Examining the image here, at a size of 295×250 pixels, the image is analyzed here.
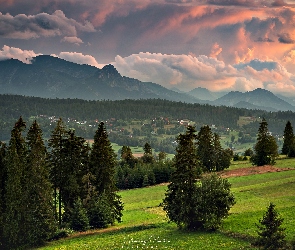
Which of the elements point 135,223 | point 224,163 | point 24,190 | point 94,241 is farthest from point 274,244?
point 224,163

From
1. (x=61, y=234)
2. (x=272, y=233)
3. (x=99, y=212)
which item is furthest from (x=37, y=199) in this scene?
(x=272, y=233)

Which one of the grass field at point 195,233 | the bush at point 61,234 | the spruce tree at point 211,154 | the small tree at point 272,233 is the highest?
the spruce tree at point 211,154

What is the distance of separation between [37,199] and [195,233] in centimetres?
2216

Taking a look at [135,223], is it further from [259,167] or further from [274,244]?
[259,167]

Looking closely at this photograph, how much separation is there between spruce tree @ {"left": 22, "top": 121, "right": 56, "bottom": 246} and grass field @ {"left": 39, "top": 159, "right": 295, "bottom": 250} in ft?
7.66

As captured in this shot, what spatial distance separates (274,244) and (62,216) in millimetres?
35278

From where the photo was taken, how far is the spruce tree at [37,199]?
174 ft

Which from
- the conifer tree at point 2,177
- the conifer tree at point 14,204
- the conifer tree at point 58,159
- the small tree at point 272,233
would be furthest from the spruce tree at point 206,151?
the small tree at point 272,233

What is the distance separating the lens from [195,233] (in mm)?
47781

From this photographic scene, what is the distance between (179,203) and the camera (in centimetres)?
5009

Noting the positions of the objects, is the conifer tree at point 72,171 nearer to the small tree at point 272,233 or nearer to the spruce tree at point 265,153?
the small tree at point 272,233

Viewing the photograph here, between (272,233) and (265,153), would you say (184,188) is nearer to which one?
(272,233)

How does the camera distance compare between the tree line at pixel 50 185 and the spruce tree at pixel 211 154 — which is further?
the spruce tree at pixel 211 154

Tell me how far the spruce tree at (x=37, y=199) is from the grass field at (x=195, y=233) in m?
2.33
